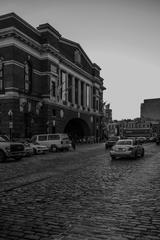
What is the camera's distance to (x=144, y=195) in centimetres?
738

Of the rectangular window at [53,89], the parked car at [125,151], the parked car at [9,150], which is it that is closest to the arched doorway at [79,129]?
the rectangular window at [53,89]

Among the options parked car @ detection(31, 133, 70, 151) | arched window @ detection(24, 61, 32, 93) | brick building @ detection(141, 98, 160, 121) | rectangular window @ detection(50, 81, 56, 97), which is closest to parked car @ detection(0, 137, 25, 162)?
parked car @ detection(31, 133, 70, 151)

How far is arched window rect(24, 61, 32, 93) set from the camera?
35.9 meters

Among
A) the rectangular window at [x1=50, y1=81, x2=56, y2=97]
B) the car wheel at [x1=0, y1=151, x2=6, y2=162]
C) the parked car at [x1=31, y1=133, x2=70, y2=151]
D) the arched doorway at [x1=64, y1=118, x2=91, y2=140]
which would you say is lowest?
the car wheel at [x1=0, y1=151, x2=6, y2=162]

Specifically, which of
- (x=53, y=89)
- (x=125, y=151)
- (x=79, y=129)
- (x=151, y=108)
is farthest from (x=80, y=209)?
(x=151, y=108)

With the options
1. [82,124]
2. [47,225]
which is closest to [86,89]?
[82,124]

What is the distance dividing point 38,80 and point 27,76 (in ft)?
9.11

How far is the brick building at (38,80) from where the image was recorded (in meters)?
32.5

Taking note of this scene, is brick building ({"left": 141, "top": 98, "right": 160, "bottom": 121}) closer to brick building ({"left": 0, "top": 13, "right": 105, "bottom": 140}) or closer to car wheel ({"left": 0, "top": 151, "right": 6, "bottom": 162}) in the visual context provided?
brick building ({"left": 0, "top": 13, "right": 105, "bottom": 140})

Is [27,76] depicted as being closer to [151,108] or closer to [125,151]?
[125,151]

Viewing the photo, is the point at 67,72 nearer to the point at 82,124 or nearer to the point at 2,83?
the point at 82,124

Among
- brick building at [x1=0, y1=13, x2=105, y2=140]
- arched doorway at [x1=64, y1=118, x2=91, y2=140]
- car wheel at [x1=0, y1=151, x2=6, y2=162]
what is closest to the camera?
car wheel at [x1=0, y1=151, x2=6, y2=162]

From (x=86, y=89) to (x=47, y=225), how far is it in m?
52.2

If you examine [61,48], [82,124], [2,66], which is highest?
[61,48]
